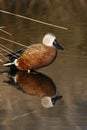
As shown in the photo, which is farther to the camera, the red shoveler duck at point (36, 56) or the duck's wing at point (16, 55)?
the duck's wing at point (16, 55)

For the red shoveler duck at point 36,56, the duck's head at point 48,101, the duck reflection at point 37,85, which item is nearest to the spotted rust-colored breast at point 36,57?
the red shoveler duck at point 36,56

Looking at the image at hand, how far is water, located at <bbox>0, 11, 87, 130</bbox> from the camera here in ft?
17.4

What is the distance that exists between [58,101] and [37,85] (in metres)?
0.84

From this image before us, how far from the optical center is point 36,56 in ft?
24.7

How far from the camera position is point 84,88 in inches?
257

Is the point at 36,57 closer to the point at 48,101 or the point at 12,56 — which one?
the point at 12,56

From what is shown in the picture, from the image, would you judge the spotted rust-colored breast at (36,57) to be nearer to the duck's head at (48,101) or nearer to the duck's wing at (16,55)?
the duck's wing at (16,55)

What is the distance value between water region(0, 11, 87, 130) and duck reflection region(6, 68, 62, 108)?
5cm

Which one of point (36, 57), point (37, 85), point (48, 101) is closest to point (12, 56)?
point (36, 57)

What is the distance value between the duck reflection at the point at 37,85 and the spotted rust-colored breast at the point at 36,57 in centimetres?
11

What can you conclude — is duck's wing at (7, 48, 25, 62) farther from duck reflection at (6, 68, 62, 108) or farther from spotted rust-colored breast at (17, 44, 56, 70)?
duck reflection at (6, 68, 62, 108)

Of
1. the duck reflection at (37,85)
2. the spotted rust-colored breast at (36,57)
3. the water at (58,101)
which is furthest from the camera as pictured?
the spotted rust-colored breast at (36,57)

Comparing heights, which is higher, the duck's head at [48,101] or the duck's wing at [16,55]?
the duck's head at [48,101]

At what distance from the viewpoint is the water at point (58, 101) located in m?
5.30
